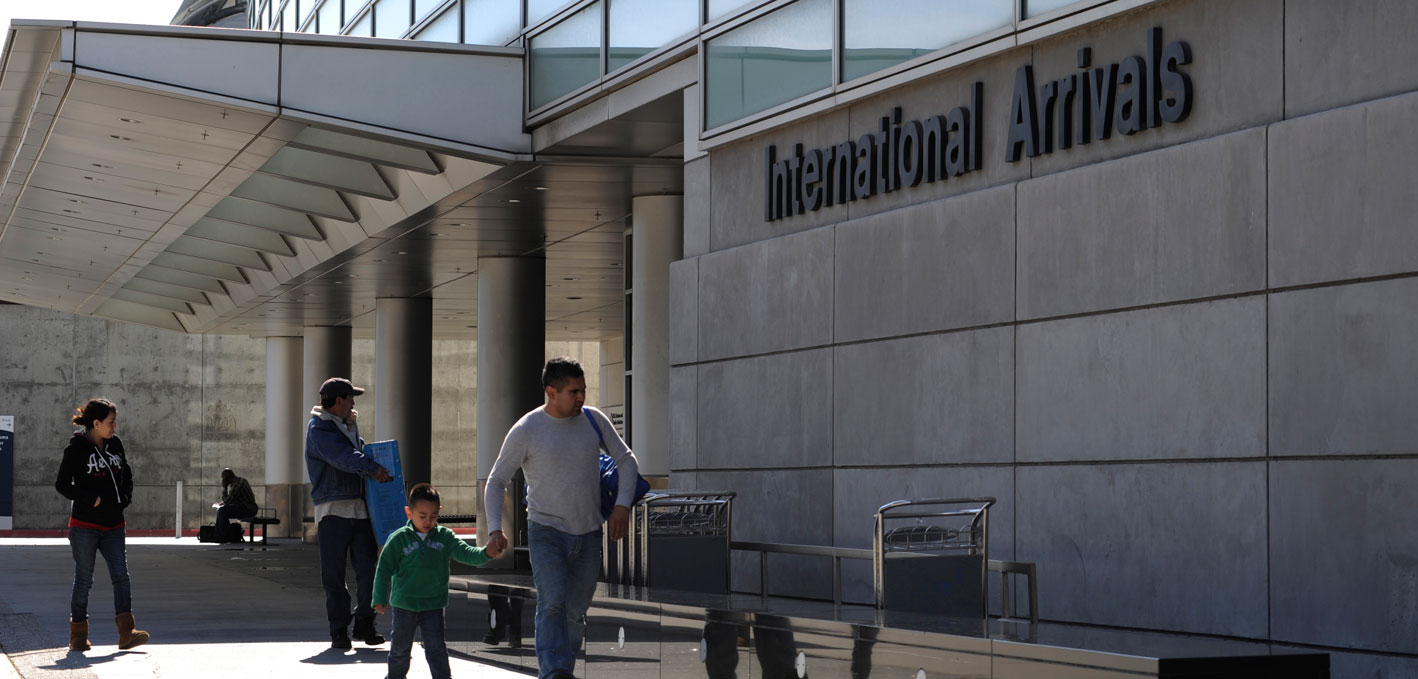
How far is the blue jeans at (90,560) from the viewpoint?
11.3 m

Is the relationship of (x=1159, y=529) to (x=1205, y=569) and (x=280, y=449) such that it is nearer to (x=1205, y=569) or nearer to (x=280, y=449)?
(x=1205, y=569)

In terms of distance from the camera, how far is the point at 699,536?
10961 millimetres

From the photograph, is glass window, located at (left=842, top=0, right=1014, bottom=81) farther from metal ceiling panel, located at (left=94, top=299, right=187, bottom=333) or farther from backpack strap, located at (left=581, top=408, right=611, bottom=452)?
metal ceiling panel, located at (left=94, top=299, right=187, bottom=333)

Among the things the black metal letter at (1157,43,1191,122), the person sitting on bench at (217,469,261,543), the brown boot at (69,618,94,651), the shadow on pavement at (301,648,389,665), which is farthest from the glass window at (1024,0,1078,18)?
the person sitting on bench at (217,469,261,543)

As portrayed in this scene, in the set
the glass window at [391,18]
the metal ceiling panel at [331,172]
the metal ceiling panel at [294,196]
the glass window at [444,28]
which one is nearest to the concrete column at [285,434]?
the metal ceiling panel at [294,196]

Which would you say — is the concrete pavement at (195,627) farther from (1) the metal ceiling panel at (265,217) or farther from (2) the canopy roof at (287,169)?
(1) the metal ceiling panel at (265,217)

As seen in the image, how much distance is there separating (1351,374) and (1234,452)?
88cm

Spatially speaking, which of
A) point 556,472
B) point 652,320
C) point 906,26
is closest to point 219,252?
point 652,320

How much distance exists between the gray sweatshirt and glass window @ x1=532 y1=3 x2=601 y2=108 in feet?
27.9

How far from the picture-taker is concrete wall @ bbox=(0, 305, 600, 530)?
149 feet

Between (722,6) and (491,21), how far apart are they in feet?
17.9

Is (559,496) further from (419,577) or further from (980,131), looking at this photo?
(980,131)

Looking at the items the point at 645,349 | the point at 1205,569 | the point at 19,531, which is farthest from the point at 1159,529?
the point at 19,531

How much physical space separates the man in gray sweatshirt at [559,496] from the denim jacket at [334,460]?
2.90 metres
